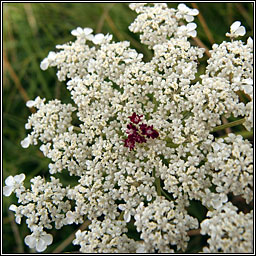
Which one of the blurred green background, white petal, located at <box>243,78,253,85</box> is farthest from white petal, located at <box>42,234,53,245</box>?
white petal, located at <box>243,78,253,85</box>

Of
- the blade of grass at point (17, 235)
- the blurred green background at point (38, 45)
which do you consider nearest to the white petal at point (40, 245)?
the blurred green background at point (38, 45)

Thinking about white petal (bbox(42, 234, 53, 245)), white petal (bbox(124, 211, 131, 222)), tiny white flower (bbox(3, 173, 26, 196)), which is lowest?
white petal (bbox(42, 234, 53, 245))

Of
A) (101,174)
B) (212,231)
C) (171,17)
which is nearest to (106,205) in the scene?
(101,174)

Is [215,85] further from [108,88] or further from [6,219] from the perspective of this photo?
[6,219]

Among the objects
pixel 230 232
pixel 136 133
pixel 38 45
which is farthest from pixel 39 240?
pixel 38 45

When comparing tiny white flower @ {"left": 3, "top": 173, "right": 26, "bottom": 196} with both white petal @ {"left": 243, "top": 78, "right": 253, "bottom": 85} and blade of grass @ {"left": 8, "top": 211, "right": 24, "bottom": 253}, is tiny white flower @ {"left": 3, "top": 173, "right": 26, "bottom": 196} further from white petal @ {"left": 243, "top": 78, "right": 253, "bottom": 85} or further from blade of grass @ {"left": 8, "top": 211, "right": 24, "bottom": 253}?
white petal @ {"left": 243, "top": 78, "right": 253, "bottom": 85}

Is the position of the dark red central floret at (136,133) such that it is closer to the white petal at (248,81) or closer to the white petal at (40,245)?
the white petal at (248,81)

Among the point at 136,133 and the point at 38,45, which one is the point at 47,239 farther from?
the point at 38,45
